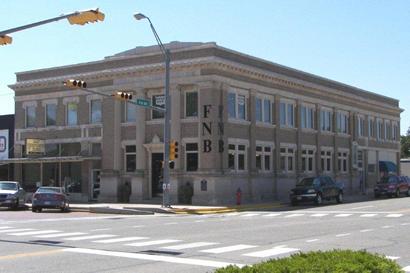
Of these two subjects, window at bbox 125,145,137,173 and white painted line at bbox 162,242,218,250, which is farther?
window at bbox 125,145,137,173

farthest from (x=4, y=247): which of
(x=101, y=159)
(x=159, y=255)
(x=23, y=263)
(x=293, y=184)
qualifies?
(x=293, y=184)

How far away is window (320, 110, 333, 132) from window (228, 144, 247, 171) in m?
12.0

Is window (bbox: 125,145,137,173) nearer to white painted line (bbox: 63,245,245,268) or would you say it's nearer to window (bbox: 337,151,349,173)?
window (bbox: 337,151,349,173)

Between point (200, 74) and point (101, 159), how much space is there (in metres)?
9.70

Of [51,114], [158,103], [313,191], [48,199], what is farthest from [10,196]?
[313,191]

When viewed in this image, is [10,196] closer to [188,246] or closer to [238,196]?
[238,196]

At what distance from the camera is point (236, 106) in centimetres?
3944

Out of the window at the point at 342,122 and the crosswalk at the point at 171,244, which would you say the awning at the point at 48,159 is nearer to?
the crosswalk at the point at 171,244

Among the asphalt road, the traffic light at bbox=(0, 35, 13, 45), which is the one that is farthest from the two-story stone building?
the traffic light at bbox=(0, 35, 13, 45)

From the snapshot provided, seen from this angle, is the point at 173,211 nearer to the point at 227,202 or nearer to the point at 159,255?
the point at 227,202

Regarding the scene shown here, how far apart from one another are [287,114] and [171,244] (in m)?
30.9

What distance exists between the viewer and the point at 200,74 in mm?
37750

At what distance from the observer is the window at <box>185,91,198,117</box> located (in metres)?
38.2

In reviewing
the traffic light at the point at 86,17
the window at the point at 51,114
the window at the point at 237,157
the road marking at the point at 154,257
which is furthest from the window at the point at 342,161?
the road marking at the point at 154,257
